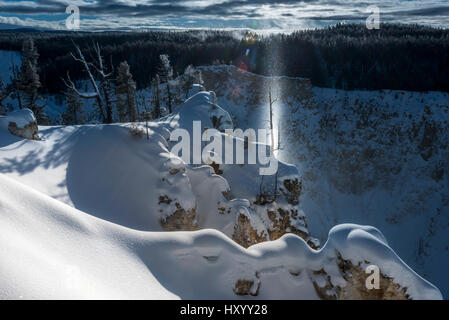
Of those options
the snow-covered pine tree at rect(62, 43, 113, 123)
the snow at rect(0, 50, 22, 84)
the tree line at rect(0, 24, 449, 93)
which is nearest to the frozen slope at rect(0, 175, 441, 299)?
the snow-covered pine tree at rect(62, 43, 113, 123)

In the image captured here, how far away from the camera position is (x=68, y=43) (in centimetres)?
11144

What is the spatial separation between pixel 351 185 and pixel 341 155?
7063 millimetres

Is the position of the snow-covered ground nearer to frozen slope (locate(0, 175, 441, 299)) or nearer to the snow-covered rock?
frozen slope (locate(0, 175, 441, 299))

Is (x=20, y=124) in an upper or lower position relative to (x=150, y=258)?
upper

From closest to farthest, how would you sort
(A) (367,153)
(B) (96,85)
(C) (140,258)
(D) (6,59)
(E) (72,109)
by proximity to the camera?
1. (C) (140,258)
2. (B) (96,85)
3. (E) (72,109)
4. (A) (367,153)
5. (D) (6,59)

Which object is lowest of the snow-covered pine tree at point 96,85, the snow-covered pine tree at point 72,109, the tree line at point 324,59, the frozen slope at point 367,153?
the frozen slope at point 367,153

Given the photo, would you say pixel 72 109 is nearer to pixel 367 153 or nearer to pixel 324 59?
pixel 367 153

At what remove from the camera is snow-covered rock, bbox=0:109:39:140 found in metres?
15.9

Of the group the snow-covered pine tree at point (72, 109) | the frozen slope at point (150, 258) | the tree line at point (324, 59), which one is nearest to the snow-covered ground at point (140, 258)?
the frozen slope at point (150, 258)

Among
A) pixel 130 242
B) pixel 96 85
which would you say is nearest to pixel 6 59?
pixel 96 85

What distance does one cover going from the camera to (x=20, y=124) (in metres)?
15.9

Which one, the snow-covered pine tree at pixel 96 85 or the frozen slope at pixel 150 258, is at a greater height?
the snow-covered pine tree at pixel 96 85

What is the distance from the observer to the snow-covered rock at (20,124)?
52.2 ft

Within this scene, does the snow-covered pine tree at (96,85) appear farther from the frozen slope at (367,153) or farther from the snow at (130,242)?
the frozen slope at (367,153)
